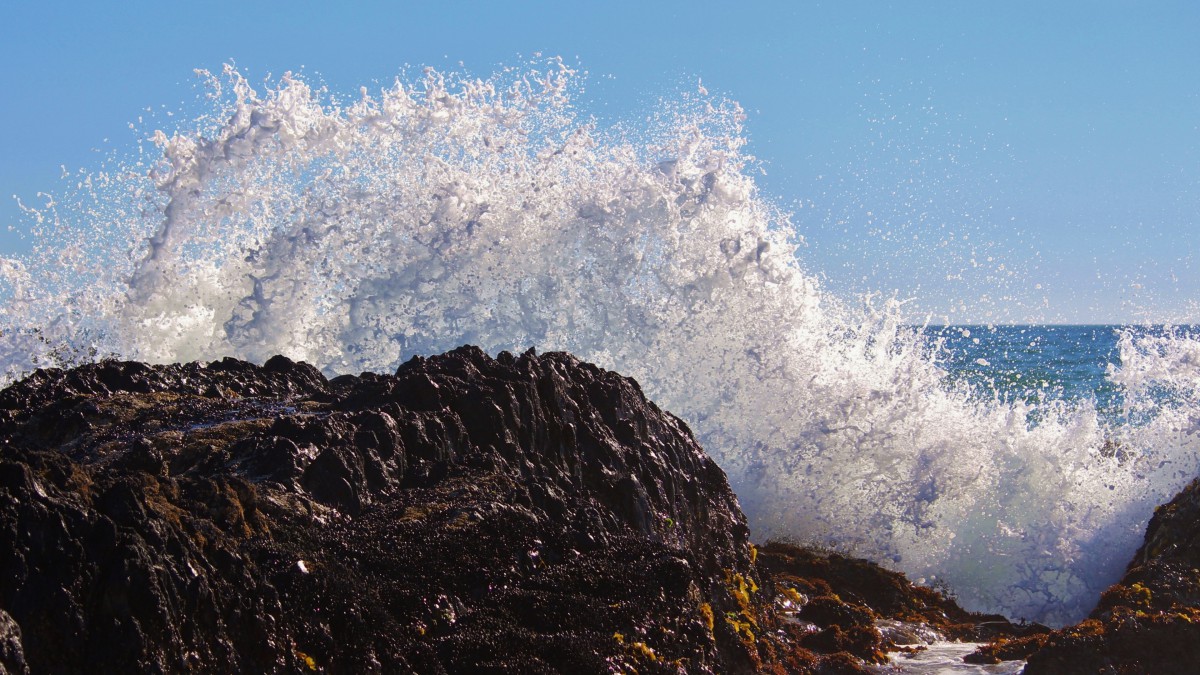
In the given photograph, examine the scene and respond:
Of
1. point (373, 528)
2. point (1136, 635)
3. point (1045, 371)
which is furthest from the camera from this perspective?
point (1045, 371)

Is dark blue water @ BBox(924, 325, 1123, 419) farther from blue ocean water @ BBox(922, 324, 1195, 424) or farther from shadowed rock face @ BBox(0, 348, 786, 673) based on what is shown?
shadowed rock face @ BBox(0, 348, 786, 673)

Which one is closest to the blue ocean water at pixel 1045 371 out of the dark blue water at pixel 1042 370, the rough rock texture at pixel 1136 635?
the dark blue water at pixel 1042 370

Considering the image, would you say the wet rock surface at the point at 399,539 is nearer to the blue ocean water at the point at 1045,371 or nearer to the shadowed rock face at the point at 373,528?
the shadowed rock face at the point at 373,528

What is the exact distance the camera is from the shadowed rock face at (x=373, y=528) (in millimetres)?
5094

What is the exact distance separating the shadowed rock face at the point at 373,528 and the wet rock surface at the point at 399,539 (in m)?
0.01

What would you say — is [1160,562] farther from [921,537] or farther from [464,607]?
[464,607]

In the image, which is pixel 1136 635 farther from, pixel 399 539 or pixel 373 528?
pixel 373 528

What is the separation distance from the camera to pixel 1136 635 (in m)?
8.07

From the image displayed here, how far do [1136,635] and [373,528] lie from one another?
5.22 m

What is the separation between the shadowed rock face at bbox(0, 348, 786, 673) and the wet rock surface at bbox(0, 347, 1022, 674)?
0.01 metres

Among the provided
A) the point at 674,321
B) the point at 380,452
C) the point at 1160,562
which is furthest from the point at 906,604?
the point at 674,321

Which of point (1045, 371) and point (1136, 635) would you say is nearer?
point (1136, 635)

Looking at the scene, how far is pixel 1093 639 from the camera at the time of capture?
8.02 meters

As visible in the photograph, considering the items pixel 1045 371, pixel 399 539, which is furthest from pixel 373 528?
pixel 1045 371
